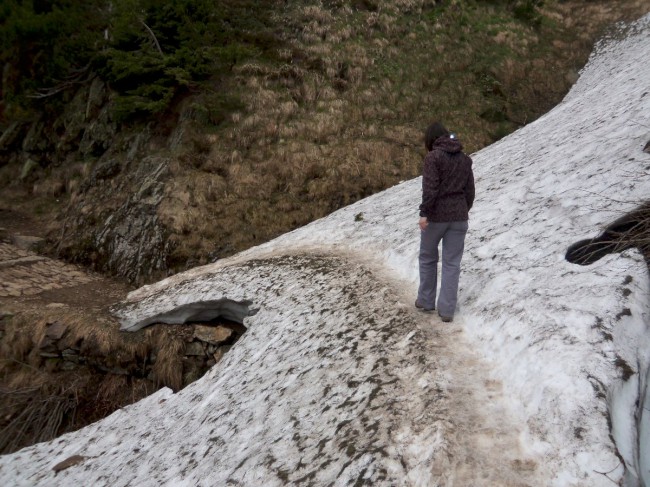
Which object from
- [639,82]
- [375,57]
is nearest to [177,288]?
[639,82]

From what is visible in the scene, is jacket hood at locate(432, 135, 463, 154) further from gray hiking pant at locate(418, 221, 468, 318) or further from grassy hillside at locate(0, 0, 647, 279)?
grassy hillside at locate(0, 0, 647, 279)

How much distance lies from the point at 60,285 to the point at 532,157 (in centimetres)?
1413

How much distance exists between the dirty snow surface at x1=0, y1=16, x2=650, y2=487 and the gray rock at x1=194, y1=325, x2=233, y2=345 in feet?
2.61

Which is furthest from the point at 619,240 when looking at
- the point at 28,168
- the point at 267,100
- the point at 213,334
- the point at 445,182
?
the point at 28,168

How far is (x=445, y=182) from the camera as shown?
17.4ft

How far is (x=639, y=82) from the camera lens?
444 inches

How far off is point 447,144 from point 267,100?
13714mm

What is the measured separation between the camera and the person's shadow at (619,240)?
502cm

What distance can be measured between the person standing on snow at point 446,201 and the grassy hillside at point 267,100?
30.5 feet

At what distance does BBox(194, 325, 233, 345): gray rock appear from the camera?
991 cm

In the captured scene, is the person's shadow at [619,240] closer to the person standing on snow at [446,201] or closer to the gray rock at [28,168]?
the person standing on snow at [446,201]

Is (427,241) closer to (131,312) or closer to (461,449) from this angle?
(461,449)

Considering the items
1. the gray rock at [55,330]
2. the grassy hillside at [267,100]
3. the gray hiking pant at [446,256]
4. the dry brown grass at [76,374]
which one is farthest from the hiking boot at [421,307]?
the gray rock at [55,330]

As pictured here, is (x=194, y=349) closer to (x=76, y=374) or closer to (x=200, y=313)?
(x=200, y=313)
